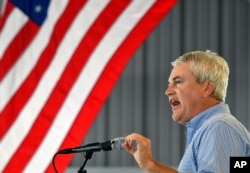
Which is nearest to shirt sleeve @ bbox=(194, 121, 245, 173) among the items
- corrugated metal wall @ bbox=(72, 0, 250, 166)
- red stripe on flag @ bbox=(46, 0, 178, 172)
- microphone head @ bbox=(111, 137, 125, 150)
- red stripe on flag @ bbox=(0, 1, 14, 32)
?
microphone head @ bbox=(111, 137, 125, 150)

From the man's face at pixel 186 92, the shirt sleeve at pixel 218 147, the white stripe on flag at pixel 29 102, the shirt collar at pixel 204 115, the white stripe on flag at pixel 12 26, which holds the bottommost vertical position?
the shirt sleeve at pixel 218 147

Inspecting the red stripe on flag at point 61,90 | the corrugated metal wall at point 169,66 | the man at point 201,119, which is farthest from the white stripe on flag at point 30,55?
the man at point 201,119

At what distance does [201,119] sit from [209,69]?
138mm

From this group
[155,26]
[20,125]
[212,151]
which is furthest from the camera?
[155,26]

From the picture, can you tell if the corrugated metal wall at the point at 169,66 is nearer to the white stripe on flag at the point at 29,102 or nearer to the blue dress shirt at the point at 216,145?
the white stripe on flag at the point at 29,102

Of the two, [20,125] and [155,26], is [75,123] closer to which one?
[20,125]

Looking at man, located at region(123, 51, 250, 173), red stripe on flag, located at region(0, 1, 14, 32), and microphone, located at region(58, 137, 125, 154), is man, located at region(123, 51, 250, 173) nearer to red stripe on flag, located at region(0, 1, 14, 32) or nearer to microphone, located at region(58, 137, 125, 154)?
microphone, located at region(58, 137, 125, 154)

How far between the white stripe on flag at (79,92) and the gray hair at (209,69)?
5.86 ft

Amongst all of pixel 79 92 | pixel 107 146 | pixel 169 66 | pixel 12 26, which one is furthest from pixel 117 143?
pixel 169 66

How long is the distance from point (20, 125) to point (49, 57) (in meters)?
0.43

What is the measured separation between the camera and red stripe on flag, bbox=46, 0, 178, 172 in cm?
333

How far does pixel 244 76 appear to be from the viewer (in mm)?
3719

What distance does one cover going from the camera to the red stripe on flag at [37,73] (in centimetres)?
328

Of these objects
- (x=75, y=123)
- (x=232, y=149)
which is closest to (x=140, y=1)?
(x=75, y=123)
